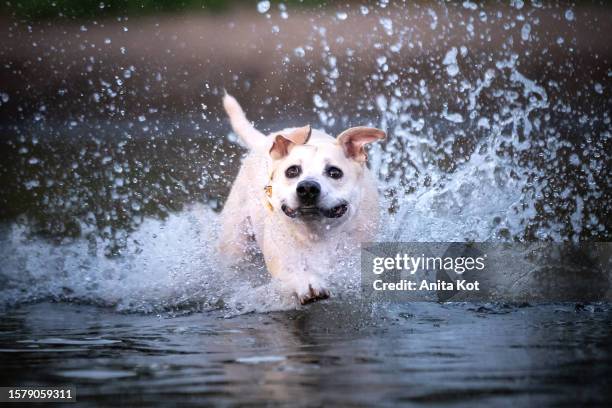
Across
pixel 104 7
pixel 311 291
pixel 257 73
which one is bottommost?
pixel 311 291

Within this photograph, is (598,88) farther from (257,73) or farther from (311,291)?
(311,291)

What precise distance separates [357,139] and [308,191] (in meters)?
0.56

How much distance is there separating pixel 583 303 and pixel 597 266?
0.91 meters

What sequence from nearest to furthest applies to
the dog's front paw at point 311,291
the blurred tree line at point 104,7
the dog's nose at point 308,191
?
the dog's front paw at point 311,291 → the dog's nose at point 308,191 → the blurred tree line at point 104,7

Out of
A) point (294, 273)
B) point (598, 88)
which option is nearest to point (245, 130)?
point (294, 273)

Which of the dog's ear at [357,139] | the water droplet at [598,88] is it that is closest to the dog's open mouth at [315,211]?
the dog's ear at [357,139]

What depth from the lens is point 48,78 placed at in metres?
15.0

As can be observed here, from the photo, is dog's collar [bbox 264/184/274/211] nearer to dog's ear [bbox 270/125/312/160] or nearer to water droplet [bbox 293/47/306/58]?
dog's ear [bbox 270/125/312/160]

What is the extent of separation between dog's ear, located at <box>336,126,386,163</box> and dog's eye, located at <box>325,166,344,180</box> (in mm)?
209

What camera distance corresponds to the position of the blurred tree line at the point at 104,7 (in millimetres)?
15266

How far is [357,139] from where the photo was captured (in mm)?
5383

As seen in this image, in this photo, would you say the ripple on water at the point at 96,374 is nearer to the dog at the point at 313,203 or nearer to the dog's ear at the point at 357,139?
the dog at the point at 313,203

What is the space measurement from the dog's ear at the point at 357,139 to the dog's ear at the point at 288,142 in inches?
7.0

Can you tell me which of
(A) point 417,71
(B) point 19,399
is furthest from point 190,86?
(B) point 19,399
